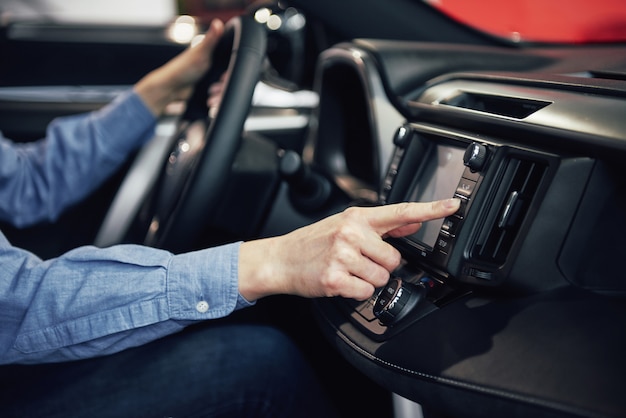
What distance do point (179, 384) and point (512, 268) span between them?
1.42ft

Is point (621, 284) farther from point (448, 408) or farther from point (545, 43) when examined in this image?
point (545, 43)

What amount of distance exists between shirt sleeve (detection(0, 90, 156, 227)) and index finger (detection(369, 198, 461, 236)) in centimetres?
72

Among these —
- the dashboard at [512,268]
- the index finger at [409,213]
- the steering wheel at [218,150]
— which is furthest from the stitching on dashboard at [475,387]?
the steering wheel at [218,150]

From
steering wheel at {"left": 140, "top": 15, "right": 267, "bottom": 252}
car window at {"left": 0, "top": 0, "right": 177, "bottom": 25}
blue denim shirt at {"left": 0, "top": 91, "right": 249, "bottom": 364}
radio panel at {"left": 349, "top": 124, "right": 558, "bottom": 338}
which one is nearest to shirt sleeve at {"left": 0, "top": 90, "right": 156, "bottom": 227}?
steering wheel at {"left": 140, "top": 15, "right": 267, "bottom": 252}

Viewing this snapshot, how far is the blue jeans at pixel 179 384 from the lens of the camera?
763mm

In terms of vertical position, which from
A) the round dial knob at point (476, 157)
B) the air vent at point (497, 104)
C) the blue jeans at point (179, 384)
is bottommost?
the blue jeans at point (179, 384)

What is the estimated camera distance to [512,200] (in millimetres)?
633

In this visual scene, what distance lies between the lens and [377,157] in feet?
3.14

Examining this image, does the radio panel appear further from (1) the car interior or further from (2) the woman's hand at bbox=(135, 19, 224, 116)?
(2) the woman's hand at bbox=(135, 19, 224, 116)

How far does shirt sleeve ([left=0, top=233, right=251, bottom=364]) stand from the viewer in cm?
70

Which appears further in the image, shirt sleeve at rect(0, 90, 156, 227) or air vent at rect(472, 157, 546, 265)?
shirt sleeve at rect(0, 90, 156, 227)

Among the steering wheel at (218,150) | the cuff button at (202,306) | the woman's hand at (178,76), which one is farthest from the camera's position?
the woman's hand at (178,76)

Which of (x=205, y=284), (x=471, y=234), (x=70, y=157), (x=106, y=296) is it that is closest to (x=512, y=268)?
(x=471, y=234)

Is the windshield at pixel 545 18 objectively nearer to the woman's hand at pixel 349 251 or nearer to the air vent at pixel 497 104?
the air vent at pixel 497 104
